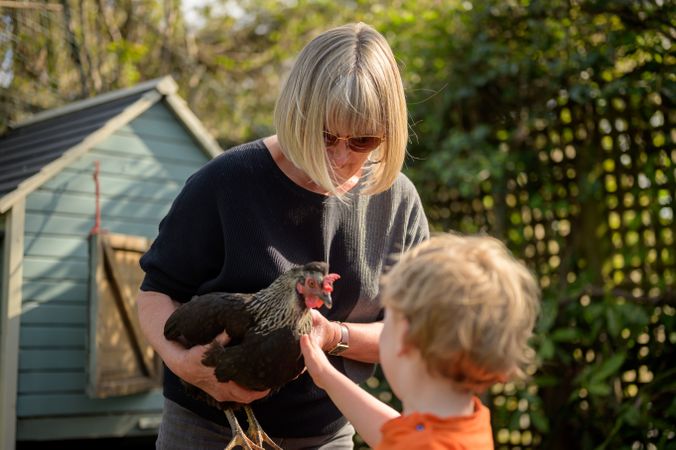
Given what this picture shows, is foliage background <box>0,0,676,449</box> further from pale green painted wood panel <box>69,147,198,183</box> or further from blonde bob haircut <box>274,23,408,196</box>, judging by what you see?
blonde bob haircut <box>274,23,408,196</box>

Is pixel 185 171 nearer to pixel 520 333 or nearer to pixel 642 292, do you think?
pixel 642 292

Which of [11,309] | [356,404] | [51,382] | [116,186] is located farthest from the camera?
[116,186]

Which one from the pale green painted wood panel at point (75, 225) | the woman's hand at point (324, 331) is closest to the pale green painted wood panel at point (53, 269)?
the pale green painted wood panel at point (75, 225)

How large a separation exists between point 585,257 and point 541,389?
1.01 metres

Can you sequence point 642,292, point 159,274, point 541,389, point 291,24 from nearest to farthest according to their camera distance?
point 159,274 < point 642,292 < point 541,389 < point 291,24

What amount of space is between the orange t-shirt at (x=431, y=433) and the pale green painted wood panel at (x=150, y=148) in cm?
402

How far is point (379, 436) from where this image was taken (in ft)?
5.69

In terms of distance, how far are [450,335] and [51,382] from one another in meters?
3.97

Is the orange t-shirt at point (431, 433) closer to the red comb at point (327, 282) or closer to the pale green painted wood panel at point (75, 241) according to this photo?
the red comb at point (327, 282)

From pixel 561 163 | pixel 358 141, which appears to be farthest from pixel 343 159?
pixel 561 163

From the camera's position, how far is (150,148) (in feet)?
17.9

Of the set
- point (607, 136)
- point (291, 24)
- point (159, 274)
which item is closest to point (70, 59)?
point (291, 24)

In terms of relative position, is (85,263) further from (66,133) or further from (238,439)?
(238,439)

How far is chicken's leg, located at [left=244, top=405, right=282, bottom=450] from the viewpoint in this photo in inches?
84.0
